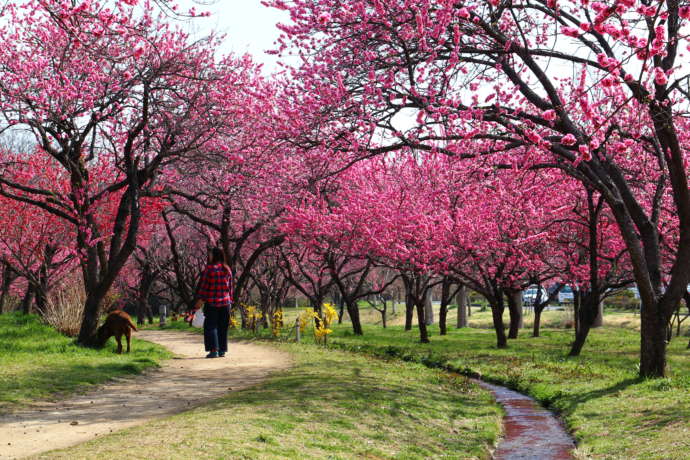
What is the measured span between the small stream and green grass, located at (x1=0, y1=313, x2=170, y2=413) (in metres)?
6.53

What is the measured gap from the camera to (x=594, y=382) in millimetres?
13336

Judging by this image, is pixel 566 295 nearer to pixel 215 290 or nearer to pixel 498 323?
pixel 498 323

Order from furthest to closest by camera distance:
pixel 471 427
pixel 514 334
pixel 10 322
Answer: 1. pixel 514 334
2. pixel 10 322
3. pixel 471 427

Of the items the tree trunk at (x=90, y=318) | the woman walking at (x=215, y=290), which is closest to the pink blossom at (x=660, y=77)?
the woman walking at (x=215, y=290)

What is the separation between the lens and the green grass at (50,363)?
9641mm

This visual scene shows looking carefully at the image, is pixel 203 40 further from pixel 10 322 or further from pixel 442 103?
pixel 10 322

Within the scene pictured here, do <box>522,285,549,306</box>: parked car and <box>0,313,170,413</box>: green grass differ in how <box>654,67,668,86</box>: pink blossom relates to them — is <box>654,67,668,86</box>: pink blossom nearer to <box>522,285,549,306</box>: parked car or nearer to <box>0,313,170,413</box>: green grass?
<box>0,313,170,413</box>: green grass

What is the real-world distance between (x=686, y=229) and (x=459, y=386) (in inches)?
213

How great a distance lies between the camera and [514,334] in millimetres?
26531

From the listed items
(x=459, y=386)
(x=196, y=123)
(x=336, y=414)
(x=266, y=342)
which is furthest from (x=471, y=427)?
(x=266, y=342)

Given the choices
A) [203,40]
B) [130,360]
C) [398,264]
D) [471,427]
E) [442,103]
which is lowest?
[471,427]

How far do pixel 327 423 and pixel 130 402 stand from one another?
2944mm

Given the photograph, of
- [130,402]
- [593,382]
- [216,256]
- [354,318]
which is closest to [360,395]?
[130,402]

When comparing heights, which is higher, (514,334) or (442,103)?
(442,103)
